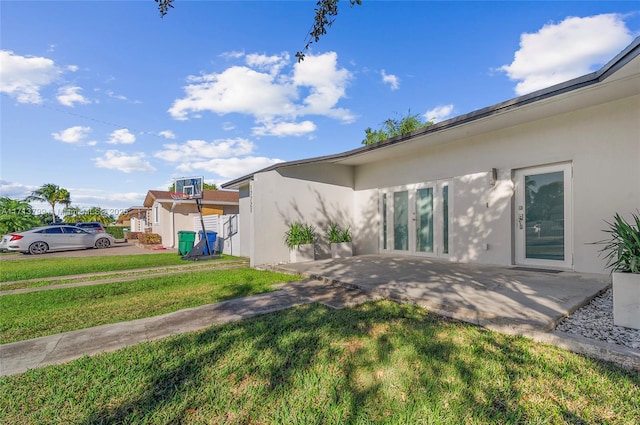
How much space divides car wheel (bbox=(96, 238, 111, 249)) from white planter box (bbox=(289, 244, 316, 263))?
1492 centimetres

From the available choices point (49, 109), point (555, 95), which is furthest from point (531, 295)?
point (49, 109)

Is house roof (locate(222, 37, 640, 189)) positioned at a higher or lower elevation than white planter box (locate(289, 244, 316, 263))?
higher

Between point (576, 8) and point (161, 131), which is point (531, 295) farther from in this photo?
point (161, 131)

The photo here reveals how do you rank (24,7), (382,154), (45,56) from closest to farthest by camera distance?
(24,7), (382,154), (45,56)

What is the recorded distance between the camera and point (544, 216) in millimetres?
6391

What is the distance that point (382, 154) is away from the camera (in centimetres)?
874

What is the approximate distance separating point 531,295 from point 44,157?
18.7 m

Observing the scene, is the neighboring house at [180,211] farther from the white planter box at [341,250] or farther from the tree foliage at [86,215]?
the tree foliage at [86,215]

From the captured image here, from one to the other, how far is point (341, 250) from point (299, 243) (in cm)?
148

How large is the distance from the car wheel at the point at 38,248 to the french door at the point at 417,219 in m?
16.8

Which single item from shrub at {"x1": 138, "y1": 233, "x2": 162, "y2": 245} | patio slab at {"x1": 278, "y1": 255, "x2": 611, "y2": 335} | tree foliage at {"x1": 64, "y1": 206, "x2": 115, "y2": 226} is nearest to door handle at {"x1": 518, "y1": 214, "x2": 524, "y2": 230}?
patio slab at {"x1": 278, "y1": 255, "x2": 611, "y2": 335}

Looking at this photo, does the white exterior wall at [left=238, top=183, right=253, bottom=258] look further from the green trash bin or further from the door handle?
the door handle

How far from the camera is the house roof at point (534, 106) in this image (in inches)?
160

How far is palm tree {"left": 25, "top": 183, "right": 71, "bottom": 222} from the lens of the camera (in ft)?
121
